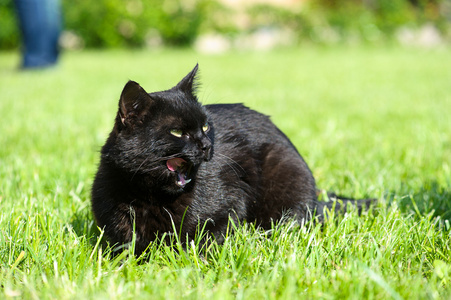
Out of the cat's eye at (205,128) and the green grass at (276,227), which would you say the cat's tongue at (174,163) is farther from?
the green grass at (276,227)

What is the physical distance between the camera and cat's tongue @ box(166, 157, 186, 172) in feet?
5.98

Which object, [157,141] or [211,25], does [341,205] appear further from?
[211,25]

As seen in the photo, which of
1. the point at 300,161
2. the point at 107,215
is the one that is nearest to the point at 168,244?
the point at 107,215

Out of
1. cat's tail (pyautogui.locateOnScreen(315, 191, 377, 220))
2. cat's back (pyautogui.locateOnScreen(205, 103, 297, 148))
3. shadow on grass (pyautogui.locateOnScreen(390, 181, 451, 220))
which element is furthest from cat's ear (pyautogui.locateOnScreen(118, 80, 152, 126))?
shadow on grass (pyautogui.locateOnScreen(390, 181, 451, 220))

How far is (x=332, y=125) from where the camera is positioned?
4.23m

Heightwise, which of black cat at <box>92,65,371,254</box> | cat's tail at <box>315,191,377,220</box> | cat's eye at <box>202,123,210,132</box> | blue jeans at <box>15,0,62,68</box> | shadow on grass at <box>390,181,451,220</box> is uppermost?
blue jeans at <box>15,0,62,68</box>

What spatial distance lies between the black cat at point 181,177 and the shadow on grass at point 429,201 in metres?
0.28

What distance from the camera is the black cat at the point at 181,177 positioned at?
5.90ft

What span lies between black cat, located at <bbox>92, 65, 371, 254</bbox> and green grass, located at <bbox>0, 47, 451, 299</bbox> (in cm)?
13

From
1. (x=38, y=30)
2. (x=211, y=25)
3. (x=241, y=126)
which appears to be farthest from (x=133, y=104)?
(x=211, y=25)

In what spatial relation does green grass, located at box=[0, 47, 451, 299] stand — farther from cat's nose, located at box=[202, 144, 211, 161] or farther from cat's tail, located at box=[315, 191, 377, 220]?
cat's nose, located at box=[202, 144, 211, 161]

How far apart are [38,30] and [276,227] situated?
22.4 feet

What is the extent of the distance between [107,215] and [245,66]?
29.5ft

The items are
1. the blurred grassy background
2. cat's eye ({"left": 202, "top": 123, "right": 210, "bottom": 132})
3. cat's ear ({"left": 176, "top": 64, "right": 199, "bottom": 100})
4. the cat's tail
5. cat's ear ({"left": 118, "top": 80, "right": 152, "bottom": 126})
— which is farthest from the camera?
the blurred grassy background
